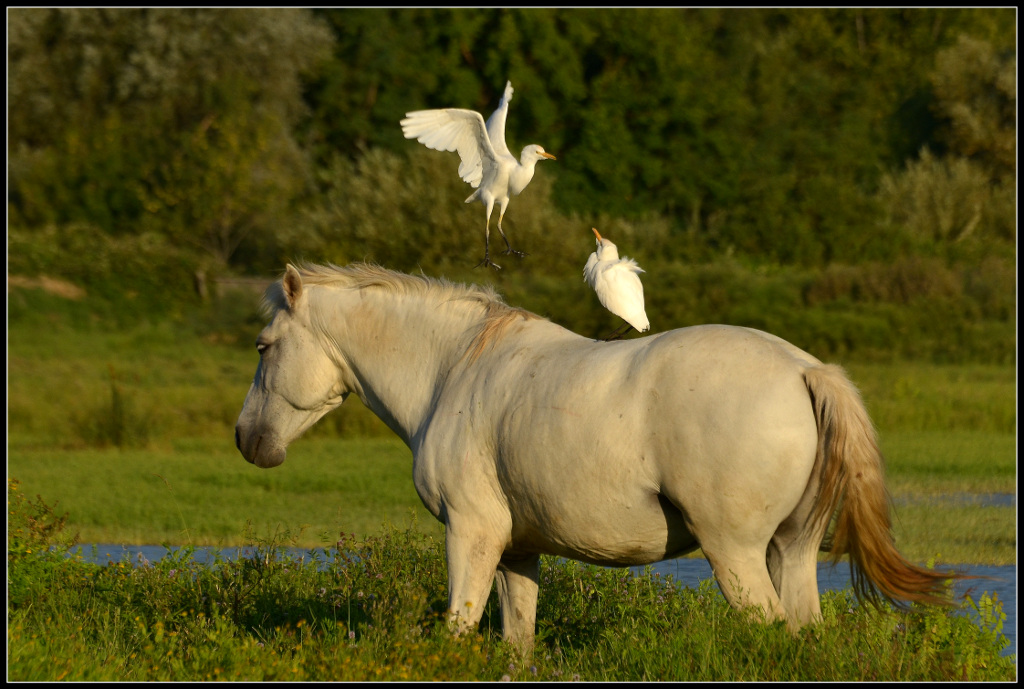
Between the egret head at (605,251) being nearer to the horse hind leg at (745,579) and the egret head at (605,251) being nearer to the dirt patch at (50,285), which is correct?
the horse hind leg at (745,579)

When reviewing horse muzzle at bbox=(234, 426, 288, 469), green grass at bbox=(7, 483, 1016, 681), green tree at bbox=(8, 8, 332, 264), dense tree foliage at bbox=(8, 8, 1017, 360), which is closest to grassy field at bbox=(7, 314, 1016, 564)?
green grass at bbox=(7, 483, 1016, 681)

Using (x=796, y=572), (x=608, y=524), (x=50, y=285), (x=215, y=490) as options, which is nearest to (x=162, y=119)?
(x=50, y=285)

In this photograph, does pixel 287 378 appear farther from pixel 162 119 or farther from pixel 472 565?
pixel 162 119

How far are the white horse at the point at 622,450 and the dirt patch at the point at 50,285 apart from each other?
23.2 meters

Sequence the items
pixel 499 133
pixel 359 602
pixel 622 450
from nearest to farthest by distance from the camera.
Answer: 1. pixel 622 450
2. pixel 499 133
3. pixel 359 602

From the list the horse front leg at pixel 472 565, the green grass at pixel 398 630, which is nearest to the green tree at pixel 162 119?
the green grass at pixel 398 630

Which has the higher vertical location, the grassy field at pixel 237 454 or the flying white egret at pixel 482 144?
the flying white egret at pixel 482 144

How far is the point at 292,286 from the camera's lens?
6.11m

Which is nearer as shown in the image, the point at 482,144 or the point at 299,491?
the point at 482,144

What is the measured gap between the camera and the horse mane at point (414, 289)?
5.80 meters

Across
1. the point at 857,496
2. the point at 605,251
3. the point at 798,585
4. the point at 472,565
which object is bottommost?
the point at 472,565

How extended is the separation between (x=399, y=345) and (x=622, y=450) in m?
1.48

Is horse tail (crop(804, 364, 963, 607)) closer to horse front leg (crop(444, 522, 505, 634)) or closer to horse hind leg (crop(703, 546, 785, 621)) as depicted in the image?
horse hind leg (crop(703, 546, 785, 621))

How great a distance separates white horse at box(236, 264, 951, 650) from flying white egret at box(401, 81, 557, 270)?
58cm
